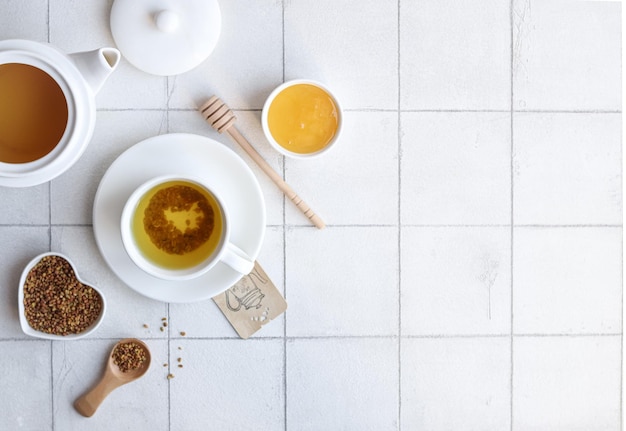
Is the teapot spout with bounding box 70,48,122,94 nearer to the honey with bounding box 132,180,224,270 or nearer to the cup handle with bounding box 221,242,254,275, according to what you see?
the honey with bounding box 132,180,224,270

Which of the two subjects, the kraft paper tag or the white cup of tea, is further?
the kraft paper tag

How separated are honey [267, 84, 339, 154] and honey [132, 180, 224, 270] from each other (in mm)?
208

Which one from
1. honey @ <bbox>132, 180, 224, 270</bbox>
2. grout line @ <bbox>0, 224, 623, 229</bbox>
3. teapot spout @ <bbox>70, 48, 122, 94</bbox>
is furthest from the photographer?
grout line @ <bbox>0, 224, 623, 229</bbox>

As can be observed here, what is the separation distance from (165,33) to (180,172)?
Answer: 27 centimetres

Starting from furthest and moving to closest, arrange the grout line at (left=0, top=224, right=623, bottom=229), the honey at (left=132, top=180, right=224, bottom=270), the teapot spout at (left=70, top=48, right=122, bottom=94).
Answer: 1. the grout line at (left=0, top=224, right=623, bottom=229)
2. the honey at (left=132, top=180, right=224, bottom=270)
3. the teapot spout at (left=70, top=48, right=122, bottom=94)

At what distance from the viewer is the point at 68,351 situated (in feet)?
4.20

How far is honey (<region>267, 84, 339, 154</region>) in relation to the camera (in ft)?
4.06

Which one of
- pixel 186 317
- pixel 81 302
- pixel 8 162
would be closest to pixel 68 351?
pixel 81 302

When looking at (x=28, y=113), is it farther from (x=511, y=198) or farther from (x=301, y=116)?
(x=511, y=198)

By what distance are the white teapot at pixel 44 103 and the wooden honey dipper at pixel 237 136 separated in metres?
0.21

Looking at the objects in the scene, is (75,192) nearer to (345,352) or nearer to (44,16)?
(44,16)

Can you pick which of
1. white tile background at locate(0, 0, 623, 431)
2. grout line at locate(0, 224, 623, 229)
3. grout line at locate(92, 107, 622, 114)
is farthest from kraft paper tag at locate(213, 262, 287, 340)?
grout line at locate(92, 107, 622, 114)

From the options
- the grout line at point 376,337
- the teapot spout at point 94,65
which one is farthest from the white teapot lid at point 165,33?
the grout line at point 376,337

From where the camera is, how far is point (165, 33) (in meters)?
1.19
